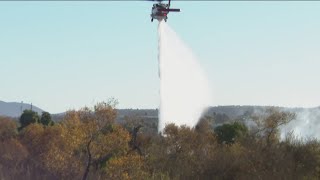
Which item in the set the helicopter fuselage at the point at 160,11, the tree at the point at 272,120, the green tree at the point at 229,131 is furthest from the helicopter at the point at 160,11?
the green tree at the point at 229,131

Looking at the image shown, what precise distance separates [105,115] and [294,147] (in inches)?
850

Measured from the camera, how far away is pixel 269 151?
48.6 m

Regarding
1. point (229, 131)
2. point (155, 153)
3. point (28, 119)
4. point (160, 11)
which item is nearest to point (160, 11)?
point (160, 11)

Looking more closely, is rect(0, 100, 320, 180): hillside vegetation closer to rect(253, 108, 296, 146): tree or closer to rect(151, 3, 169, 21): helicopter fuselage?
rect(253, 108, 296, 146): tree

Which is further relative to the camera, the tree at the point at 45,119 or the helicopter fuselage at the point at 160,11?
the tree at the point at 45,119

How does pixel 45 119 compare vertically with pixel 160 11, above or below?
below

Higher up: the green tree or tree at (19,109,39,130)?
tree at (19,109,39,130)

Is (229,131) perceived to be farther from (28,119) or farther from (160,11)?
(28,119)

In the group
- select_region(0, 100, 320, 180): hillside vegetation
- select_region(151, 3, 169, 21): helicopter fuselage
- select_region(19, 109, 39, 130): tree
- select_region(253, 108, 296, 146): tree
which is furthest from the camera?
select_region(19, 109, 39, 130): tree

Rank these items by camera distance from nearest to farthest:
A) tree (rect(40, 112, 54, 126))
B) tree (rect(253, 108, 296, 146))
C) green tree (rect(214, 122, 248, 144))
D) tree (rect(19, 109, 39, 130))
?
tree (rect(253, 108, 296, 146)) → green tree (rect(214, 122, 248, 144)) → tree (rect(19, 109, 39, 130)) → tree (rect(40, 112, 54, 126))

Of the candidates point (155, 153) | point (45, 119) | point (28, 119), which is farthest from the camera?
point (45, 119)

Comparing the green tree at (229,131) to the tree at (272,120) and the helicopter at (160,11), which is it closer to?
the tree at (272,120)

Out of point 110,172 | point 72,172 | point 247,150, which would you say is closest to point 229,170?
point 247,150

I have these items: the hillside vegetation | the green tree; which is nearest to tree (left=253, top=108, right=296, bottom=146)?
the hillside vegetation
